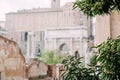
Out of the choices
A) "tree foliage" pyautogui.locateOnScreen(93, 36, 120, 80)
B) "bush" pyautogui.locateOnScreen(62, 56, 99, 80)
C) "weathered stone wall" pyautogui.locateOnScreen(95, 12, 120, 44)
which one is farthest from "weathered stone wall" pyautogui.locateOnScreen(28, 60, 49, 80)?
"tree foliage" pyautogui.locateOnScreen(93, 36, 120, 80)

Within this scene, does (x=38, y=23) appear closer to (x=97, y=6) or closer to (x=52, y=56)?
(x=52, y=56)

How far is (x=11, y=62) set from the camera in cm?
1470

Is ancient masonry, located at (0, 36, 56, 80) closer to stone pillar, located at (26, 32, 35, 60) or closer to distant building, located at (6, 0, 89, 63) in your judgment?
distant building, located at (6, 0, 89, 63)

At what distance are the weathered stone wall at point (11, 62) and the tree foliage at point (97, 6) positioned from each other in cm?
951

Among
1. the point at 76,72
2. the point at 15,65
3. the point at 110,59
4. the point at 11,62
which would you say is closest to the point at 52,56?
the point at 15,65

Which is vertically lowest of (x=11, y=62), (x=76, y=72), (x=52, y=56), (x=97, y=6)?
(x=52, y=56)

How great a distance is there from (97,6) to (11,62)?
10.7m

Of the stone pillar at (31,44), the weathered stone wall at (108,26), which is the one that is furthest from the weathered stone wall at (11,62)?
the stone pillar at (31,44)

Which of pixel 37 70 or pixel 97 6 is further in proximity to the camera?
pixel 37 70

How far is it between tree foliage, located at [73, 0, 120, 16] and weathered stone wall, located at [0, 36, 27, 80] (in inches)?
375

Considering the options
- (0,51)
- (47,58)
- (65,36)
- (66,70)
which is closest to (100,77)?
(66,70)

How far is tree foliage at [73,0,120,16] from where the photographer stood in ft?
13.8

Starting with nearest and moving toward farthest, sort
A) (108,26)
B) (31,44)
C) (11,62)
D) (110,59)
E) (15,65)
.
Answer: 1. (110,59)
2. (108,26)
3. (11,62)
4. (15,65)
5. (31,44)

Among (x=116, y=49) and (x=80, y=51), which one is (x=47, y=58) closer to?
(x=80, y=51)
